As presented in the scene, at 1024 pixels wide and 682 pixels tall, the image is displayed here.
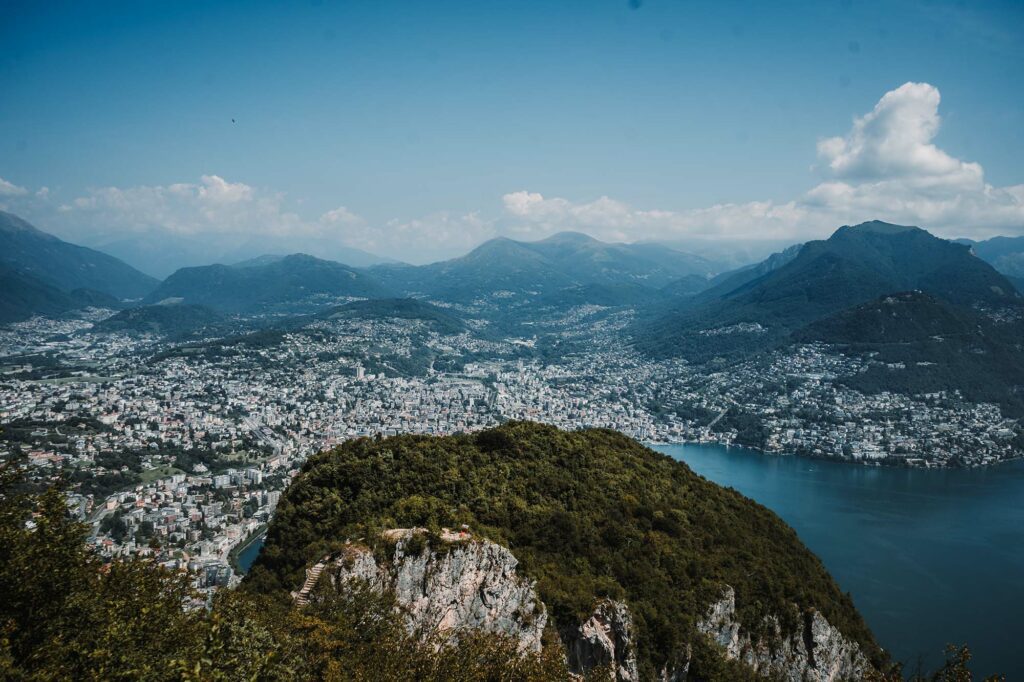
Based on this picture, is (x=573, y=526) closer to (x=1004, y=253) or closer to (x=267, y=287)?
(x=267, y=287)

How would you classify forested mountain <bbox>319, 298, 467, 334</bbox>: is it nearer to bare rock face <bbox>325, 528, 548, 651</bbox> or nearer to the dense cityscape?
the dense cityscape

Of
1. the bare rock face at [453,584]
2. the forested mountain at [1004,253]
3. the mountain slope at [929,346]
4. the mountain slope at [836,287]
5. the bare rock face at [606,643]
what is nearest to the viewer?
the bare rock face at [453,584]

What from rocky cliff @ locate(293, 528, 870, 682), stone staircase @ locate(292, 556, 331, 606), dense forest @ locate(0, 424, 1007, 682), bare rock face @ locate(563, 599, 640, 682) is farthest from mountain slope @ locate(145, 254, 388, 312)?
dense forest @ locate(0, 424, 1007, 682)

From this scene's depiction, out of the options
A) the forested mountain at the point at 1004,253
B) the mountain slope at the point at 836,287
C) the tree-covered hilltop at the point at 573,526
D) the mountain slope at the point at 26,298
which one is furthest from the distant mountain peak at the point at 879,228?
the mountain slope at the point at 26,298

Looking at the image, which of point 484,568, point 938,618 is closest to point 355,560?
point 484,568

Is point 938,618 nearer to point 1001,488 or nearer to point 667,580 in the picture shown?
point 667,580

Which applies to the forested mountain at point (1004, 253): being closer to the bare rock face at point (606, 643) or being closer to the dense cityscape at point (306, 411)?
the dense cityscape at point (306, 411)

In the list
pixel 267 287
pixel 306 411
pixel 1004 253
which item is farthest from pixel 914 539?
pixel 1004 253
